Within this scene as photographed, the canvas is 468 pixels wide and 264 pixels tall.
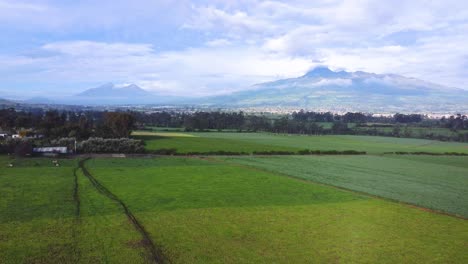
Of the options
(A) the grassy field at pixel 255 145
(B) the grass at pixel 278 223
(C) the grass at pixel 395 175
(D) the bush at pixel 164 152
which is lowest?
(B) the grass at pixel 278 223

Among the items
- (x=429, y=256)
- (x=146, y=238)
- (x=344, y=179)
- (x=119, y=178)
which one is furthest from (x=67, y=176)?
(x=429, y=256)

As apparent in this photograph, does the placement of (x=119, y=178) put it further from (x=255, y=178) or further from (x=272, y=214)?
(x=272, y=214)

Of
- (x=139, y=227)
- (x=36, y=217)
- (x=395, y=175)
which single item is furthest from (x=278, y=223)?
(x=395, y=175)

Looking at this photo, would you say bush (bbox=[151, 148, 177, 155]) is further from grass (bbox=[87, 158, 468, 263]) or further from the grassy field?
grass (bbox=[87, 158, 468, 263])

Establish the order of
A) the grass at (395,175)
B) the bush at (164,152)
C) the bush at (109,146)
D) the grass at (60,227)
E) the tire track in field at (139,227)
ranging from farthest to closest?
1. the bush at (164,152)
2. the bush at (109,146)
3. the grass at (395,175)
4. the tire track in field at (139,227)
5. the grass at (60,227)

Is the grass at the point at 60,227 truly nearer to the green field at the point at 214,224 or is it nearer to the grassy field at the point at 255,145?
the green field at the point at 214,224

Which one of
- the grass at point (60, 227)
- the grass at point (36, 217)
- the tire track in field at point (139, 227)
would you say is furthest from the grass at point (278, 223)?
the grass at point (36, 217)

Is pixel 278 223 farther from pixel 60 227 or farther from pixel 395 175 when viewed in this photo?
pixel 395 175
